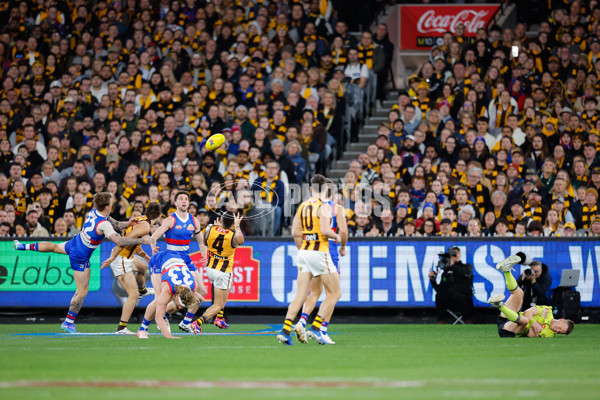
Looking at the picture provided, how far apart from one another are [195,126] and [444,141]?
626 centimetres

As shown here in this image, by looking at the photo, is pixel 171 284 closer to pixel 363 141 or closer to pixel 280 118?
pixel 280 118

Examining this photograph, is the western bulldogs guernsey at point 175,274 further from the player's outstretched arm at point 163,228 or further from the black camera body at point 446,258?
the black camera body at point 446,258

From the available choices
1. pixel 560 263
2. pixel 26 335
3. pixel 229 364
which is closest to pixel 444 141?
pixel 560 263

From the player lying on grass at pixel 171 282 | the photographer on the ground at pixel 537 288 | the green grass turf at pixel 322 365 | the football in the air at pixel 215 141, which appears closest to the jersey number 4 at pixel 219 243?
the green grass turf at pixel 322 365

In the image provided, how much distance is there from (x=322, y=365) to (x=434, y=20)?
813 inches

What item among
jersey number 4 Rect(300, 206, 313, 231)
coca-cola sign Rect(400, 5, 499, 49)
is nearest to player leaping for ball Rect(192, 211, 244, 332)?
jersey number 4 Rect(300, 206, 313, 231)

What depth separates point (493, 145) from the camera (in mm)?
23031

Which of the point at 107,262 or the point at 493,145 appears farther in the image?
the point at 493,145

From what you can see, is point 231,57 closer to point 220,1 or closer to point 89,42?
point 220,1

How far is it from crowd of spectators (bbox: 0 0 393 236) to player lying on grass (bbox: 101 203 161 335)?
3091 mm

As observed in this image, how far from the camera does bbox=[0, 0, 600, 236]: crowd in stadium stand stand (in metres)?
21.7

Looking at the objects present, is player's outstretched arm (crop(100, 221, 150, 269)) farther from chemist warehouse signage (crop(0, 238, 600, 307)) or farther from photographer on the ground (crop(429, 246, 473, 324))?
photographer on the ground (crop(429, 246, 473, 324))

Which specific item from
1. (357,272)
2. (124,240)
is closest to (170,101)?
(357,272)

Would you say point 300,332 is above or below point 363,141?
below
